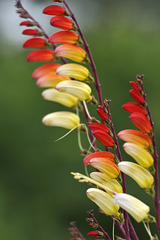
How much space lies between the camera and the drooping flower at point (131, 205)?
47 cm

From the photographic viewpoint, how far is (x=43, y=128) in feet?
8.22

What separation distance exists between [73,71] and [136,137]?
17cm

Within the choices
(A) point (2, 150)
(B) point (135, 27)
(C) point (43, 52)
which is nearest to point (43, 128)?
(A) point (2, 150)

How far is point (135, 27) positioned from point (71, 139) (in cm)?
93

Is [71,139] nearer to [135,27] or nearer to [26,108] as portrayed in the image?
[26,108]

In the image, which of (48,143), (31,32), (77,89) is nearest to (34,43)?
(31,32)

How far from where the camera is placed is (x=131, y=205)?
475mm

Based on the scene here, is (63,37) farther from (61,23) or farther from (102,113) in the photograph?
(102,113)

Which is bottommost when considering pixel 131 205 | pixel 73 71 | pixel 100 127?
pixel 131 205

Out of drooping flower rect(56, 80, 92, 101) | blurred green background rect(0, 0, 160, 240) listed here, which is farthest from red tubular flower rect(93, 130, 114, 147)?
blurred green background rect(0, 0, 160, 240)

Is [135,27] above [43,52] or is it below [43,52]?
above

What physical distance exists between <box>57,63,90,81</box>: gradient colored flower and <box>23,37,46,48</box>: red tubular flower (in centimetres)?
9

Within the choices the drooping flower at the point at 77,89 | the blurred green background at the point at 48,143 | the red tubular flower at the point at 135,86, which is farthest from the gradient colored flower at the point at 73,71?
the blurred green background at the point at 48,143

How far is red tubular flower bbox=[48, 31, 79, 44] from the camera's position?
0.60 m
